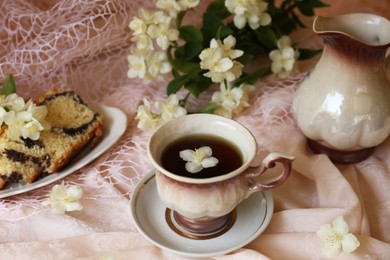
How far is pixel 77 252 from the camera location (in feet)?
2.53

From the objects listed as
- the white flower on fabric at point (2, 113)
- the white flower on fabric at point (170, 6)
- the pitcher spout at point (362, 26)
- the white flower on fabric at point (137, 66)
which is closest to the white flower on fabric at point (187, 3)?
the white flower on fabric at point (170, 6)

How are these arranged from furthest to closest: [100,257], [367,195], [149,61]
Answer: [149,61] → [367,195] → [100,257]

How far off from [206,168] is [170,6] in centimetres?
35

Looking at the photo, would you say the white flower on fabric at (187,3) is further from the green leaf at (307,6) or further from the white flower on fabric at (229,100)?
the green leaf at (307,6)

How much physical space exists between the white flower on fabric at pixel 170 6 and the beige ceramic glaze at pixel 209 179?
0.25 metres

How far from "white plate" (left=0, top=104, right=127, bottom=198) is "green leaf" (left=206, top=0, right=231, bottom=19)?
0.25 metres

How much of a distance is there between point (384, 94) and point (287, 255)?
11.1 inches

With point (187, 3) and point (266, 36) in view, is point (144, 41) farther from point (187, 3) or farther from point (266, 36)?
point (266, 36)

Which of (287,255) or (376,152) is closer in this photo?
(287,255)

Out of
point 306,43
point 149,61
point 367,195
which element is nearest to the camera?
point 367,195

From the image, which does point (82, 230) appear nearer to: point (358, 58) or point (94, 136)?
point (94, 136)

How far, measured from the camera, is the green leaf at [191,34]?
101cm

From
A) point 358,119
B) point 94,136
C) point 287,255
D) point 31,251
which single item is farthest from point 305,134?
point 31,251

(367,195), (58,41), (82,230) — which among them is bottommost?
(367,195)
